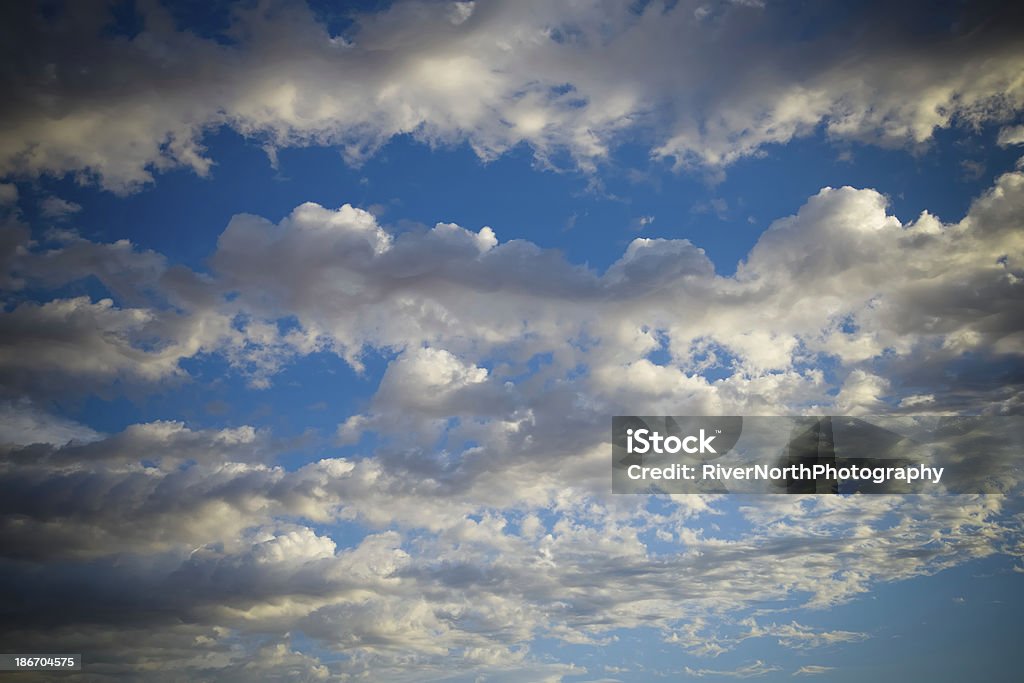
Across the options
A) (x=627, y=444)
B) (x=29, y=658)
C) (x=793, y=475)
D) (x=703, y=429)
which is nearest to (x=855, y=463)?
(x=793, y=475)

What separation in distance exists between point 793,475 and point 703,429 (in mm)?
43076

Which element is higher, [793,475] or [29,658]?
[793,475]

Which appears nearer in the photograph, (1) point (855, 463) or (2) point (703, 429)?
(2) point (703, 429)

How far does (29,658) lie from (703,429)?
128147mm

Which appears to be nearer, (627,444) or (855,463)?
(627,444)

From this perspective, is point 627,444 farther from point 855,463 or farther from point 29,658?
point 29,658

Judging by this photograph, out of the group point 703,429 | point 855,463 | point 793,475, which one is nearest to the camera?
point 703,429

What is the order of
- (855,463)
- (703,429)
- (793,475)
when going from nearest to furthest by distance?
1. (703,429)
2. (855,463)
3. (793,475)

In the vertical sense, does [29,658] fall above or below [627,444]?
below

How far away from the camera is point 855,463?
5586 inches

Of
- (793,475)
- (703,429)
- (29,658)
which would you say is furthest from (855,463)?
(29,658)

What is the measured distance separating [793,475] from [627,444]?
49105 mm

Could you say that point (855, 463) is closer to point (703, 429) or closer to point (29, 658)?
point (703, 429)

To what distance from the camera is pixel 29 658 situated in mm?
143000
